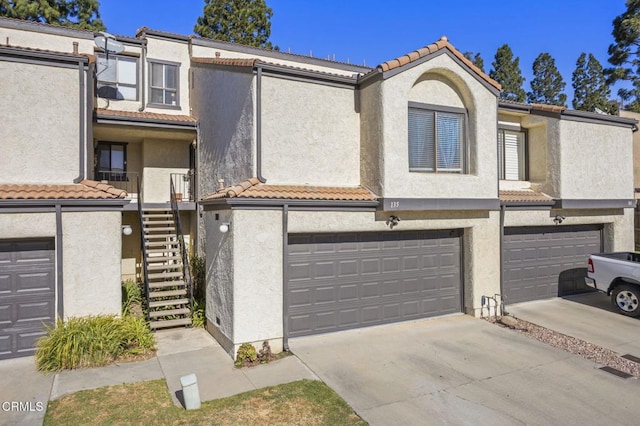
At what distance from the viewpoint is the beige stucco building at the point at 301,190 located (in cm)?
881

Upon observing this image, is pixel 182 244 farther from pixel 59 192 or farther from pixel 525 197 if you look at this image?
pixel 525 197

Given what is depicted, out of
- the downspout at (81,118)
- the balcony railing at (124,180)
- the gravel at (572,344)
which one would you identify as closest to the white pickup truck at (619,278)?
the gravel at (572,344)

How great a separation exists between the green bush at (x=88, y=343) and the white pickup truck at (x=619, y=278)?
12440 mm

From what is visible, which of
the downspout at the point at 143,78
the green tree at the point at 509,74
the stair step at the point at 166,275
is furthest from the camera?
the green tree at the point at 509,74

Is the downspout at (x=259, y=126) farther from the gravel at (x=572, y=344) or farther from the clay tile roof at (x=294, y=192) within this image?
the gravel at (x=572, y=344)

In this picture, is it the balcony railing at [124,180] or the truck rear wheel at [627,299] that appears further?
the balcony railing at [124,180]

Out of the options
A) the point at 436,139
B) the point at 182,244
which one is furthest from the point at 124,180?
the point at 436,139

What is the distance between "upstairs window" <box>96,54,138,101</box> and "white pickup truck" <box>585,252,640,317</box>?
16119 mm

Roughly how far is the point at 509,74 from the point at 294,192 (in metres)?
36.3

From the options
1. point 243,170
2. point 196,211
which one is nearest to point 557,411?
point 243,170

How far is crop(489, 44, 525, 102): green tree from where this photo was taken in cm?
3828

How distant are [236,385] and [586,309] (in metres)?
10.5

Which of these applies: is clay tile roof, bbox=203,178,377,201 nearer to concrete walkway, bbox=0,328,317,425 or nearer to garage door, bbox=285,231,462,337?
Result: garage door, bbox=285,231,462,337

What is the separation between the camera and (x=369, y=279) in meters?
10.4
